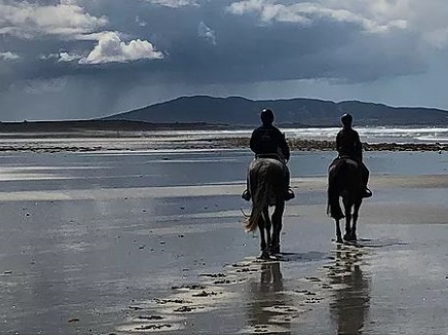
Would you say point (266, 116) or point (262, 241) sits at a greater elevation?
point (266, 116)

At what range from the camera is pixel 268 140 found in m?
15.1

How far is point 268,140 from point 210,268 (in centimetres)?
239

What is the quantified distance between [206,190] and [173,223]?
899cm

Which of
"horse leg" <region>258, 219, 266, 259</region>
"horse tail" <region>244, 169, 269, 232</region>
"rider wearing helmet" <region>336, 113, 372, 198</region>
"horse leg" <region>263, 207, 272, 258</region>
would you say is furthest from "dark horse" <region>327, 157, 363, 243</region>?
"horse tail" <region>244, 169, 269, 232</region>

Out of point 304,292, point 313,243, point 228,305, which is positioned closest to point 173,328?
point 228,305

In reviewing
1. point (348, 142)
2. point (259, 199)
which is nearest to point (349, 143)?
point (348, 142)

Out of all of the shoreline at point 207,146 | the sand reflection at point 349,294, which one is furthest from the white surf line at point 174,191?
the shoreline at point 207,146

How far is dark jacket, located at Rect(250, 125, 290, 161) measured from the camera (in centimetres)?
1508

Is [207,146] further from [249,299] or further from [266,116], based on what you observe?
[249,299]

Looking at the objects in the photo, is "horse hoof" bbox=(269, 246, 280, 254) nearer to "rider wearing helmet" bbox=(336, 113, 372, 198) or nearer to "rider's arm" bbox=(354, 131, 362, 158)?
"rider wearing helmet" bbox=(336, 113, 372, 198)

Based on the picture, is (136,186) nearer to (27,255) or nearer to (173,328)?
(27,255)

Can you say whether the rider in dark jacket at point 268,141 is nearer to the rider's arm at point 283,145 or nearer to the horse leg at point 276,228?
the rider's arm at point 283,145

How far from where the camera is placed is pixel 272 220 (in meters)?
15.3

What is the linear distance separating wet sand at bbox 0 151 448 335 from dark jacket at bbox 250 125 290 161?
1544 millimetres
